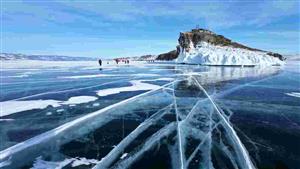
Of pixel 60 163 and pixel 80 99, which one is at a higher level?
pixel 80 99

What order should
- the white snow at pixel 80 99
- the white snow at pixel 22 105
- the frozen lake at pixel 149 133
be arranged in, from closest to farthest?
the frozen lake at pixel 149 133 < the white snow at pixel 22 105 < the white snow at pixel 80 99

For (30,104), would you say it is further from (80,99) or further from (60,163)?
(60,163)

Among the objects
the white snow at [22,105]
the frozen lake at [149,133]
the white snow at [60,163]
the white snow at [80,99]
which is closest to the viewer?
the white snow at [60,163]

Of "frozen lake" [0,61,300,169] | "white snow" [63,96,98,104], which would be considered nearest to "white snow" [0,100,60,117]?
"frozen lake" [0,61,300,169]

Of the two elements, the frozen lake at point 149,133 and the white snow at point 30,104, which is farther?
the white snow at point 30,104

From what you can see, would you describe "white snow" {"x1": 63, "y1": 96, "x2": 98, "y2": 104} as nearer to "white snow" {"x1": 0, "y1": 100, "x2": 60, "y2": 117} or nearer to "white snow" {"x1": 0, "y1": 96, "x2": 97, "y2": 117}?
"white snow" {"x1": 0, "y1": 96, "x2": 97, "y2": 117}

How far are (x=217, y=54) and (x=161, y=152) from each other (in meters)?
52.7

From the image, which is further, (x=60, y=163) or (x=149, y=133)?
(x=149, y=133)

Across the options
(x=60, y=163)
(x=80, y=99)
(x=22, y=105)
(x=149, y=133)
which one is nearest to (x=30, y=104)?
(x=22, y=105)

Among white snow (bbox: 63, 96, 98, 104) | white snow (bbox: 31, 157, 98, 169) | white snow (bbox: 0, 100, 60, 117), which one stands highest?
white snow (bbox: 63, 96, 98, 104)

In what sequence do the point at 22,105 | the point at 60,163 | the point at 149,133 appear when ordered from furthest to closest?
the point at 22,105
the point at 149,133
the point at 60,163

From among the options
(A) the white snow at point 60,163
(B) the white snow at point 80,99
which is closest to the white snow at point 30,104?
(B) the white snow at point 80,99

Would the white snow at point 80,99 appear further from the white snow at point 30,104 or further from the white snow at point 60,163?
the white snow at point 60,163

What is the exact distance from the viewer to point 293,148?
5102 mm
